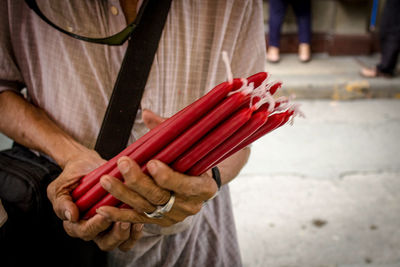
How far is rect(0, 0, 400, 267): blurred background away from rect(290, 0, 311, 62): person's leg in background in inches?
6.9

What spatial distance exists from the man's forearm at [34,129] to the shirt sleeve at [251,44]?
21.2 inches

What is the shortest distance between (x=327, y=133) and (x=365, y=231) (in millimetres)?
1351

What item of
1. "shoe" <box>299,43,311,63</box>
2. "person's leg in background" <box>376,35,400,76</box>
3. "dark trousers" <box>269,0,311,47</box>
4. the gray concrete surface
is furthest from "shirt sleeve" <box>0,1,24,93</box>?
"shoe" <box>299,43,311,63</box>

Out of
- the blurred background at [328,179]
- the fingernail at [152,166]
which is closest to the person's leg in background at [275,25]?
the blurred background at [328,179]

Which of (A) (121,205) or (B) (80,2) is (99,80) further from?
(A) (121,205)

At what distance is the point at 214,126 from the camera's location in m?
0.68

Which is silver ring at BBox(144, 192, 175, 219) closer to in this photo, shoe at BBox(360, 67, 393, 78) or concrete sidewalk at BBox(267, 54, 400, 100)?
concrete sidewalk at BBox(267, 54, 400, 100)

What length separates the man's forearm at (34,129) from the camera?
106 cm

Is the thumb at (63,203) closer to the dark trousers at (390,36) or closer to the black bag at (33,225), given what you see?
the black bag at (33,225)

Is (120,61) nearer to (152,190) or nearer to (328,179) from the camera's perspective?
(152,190)

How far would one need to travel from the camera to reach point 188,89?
1.14 metres

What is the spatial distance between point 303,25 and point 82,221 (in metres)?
4.71

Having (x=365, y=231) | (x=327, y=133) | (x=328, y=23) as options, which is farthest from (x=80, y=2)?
(x=328, y=23)

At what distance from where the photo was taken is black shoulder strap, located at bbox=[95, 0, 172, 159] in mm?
1026
